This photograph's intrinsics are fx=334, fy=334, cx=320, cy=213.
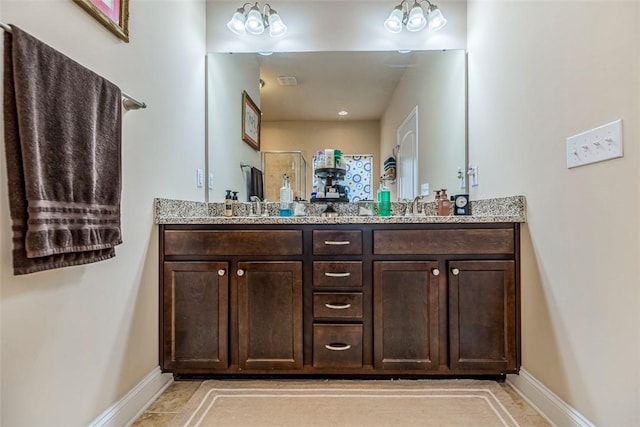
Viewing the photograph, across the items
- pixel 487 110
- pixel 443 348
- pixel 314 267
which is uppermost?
pixel 487 110

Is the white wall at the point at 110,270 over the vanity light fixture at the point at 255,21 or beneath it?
beneath

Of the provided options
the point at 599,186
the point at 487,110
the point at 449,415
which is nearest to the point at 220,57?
the point at 487,110

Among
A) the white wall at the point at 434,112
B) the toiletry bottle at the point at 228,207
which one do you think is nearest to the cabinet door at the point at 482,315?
the white wall at the point at 434,112

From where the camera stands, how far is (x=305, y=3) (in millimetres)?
2289

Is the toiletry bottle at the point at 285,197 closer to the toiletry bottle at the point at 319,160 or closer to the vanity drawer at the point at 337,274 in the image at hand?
the toiletry bottle at the point at 319,160

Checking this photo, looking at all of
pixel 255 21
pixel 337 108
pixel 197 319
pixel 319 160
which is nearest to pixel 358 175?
pixel 319 160

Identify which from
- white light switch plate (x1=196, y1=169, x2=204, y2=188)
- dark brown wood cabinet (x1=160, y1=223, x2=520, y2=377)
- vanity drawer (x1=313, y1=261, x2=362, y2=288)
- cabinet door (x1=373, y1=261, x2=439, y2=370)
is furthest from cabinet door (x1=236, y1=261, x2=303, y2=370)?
white light switch plate (x1=196, y1=169, x2=204, y2=188)

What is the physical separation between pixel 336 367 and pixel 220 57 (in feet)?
6.89

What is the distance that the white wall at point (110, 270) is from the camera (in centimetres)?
96

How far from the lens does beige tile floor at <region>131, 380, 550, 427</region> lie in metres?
1.42

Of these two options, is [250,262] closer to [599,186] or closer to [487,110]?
[599,186]

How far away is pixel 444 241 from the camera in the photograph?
5.46ft

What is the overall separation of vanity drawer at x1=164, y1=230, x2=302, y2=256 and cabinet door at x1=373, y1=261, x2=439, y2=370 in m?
0.48

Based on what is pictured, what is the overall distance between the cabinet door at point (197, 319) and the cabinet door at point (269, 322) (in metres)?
0.09
